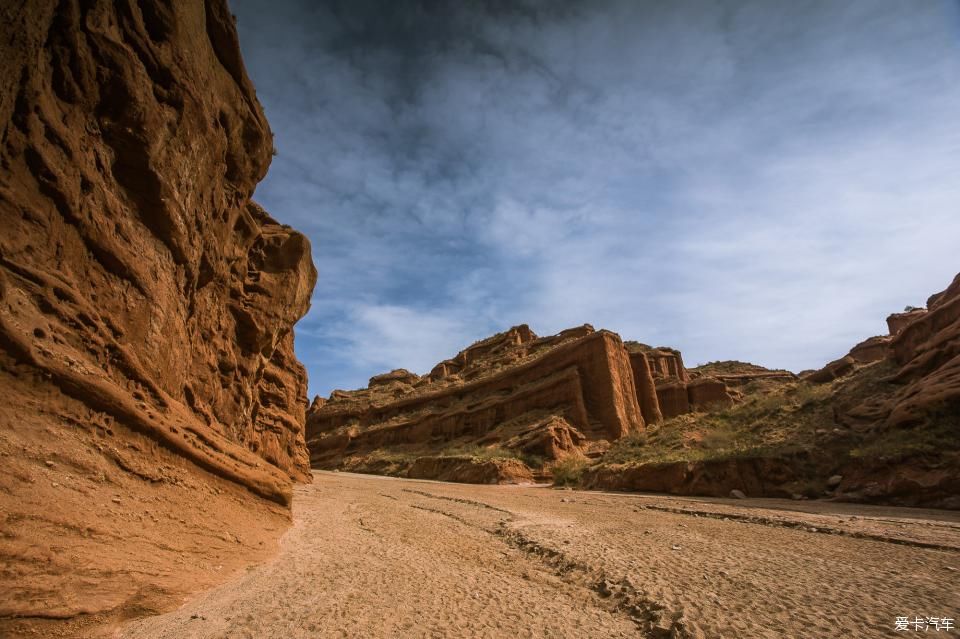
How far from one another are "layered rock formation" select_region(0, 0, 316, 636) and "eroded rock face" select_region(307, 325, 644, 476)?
2411 cm

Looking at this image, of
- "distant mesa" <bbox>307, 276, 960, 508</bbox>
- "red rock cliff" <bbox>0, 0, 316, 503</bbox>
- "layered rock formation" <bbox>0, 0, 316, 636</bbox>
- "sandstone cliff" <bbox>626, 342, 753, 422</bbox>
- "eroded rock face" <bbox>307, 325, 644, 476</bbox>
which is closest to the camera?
"layered rock formation" <bbox>0, 0, 316, 636</bbox>

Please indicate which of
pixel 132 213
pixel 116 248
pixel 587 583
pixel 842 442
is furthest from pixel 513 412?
pixel 116 248

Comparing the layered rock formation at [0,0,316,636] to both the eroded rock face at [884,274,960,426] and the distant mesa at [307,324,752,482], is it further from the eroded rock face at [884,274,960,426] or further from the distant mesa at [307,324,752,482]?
the distant mesa at [307,324,752,482]

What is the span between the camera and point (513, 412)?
3812 centimetres

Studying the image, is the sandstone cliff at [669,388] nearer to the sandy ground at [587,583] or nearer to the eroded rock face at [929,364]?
the eroded rock face at [929,364]

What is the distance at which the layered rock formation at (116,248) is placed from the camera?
370 cm

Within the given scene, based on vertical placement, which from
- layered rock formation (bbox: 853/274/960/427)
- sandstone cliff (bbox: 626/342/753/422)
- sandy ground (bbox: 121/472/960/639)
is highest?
sandstone cliff (bbox: 626/342/753/422)

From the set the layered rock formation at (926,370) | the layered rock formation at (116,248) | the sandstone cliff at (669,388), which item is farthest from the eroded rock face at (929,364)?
the layered rock formation at (116,248)

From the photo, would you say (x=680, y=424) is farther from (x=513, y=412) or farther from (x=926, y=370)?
(x=513, y=412)

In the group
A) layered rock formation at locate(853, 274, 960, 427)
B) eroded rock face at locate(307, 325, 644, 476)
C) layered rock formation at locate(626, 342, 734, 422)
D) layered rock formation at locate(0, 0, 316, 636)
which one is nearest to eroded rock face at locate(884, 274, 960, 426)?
layered rock formation at locate(853, 274, 960, 427)

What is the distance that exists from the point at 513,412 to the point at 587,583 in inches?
1355

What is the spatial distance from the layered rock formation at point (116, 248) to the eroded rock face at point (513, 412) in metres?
24.1

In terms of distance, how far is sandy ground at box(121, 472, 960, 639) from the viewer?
316 centimetres

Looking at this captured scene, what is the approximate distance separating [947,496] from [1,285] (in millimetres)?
15867
